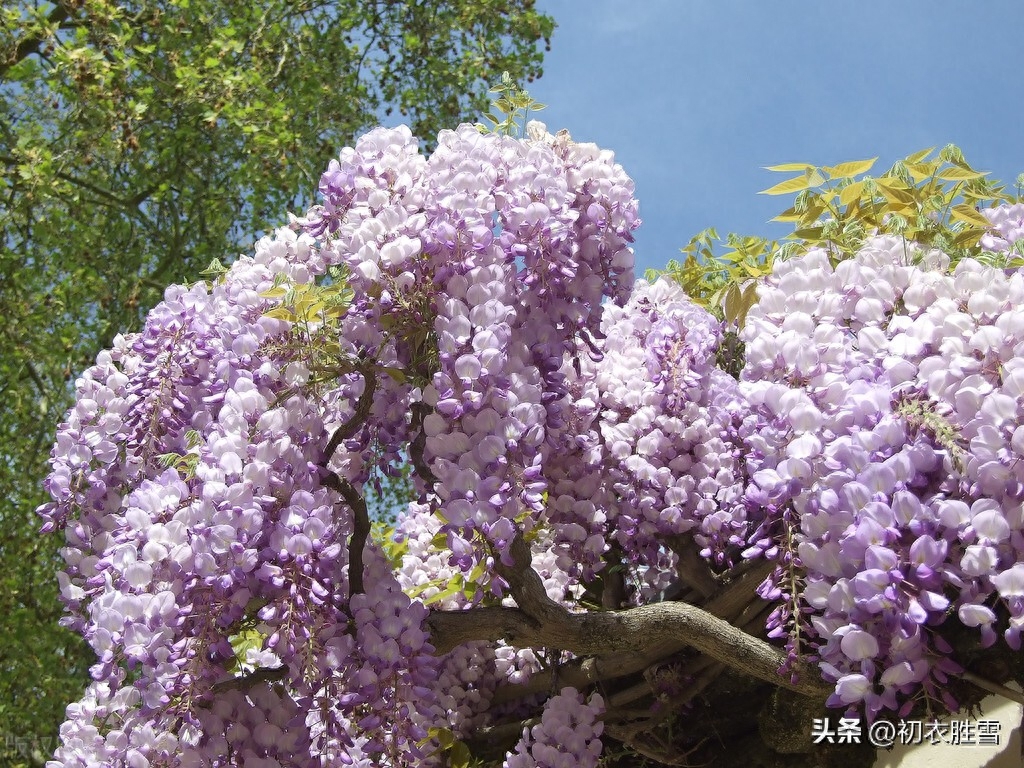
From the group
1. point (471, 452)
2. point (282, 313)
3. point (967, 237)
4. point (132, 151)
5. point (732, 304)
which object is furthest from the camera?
point (132, 151)

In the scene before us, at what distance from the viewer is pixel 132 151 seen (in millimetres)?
5602

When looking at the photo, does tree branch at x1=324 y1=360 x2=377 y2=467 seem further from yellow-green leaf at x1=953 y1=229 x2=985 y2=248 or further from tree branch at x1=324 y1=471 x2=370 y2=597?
yellow-green leaf at x1=953 y1=229 x2=985 y2=248

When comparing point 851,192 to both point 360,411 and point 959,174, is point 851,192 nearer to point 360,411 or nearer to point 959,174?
point 959,174

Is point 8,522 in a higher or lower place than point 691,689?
higher

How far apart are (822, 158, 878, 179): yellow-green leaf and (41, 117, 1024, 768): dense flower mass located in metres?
0.26

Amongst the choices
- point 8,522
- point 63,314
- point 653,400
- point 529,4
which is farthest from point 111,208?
point 653,400

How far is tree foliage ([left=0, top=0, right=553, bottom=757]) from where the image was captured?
541 centimetres

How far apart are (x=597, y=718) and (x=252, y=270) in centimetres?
148

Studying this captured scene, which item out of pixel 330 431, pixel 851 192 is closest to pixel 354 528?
pixel 330 431

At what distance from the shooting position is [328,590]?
1939 millimetres

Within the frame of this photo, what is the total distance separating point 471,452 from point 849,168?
3.36ft

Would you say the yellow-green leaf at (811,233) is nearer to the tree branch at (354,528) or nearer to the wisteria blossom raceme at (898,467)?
the wisteria blossom raceme at (898,467)

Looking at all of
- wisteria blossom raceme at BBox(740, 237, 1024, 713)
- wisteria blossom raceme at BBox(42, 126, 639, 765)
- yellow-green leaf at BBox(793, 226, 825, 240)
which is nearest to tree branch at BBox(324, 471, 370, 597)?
wisteria blossom raceme at BBox(42, 126, 639, 765)

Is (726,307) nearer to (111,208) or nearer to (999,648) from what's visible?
(999,648)
